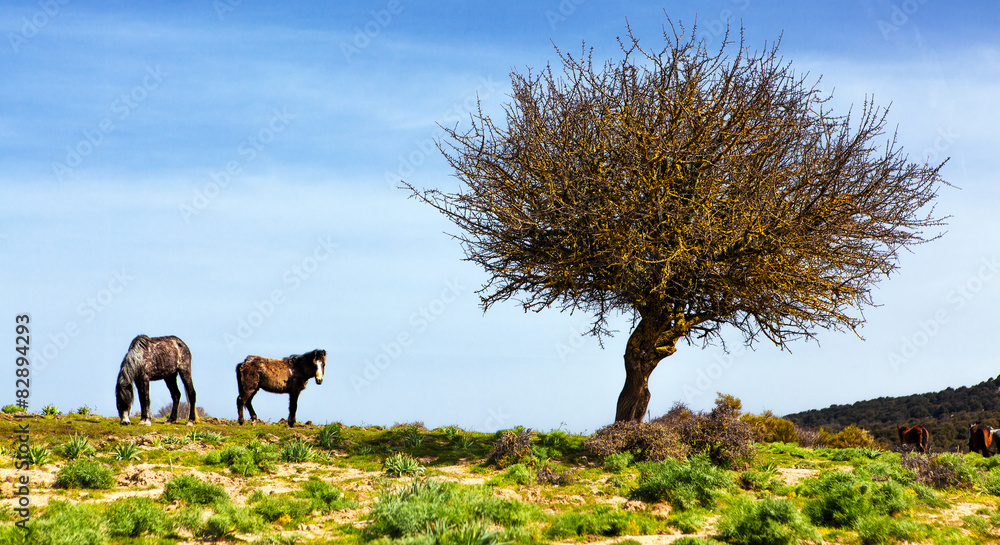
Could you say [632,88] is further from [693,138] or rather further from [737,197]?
[737,197]

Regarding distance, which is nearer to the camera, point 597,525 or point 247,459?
point 597,525

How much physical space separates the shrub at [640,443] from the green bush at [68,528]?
9740mm

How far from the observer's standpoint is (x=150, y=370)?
59.3ft

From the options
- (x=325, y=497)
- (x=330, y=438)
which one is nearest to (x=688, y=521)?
(x=325, y=497)

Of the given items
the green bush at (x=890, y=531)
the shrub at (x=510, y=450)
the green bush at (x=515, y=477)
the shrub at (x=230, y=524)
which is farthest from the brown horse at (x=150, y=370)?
the green bush at (x=890, y=531)

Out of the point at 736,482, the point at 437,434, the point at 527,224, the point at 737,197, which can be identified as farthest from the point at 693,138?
the point at 437,434

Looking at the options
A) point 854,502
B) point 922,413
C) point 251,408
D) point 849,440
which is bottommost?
point 922,413

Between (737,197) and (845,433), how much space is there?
79.6 feet

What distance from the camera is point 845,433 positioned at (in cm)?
3300

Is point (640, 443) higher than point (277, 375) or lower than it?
lower

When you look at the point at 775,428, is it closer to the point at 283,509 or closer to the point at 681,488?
the point at 681,488

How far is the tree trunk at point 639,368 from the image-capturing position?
16673 mm

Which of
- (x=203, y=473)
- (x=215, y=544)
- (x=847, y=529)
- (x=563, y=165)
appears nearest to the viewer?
(x=215, y=544)

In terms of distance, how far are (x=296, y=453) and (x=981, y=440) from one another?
71.0 feet
